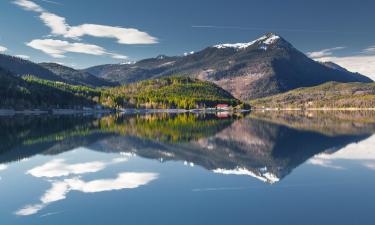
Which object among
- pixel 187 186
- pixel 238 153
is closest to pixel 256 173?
pixel 187 186

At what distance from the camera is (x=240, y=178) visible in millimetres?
30562

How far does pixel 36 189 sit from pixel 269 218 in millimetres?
15755

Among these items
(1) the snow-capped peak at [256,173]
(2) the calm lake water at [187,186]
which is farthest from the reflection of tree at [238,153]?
(2) the calm lake water at [187,186]

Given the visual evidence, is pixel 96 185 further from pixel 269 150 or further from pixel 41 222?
pixel 269 150

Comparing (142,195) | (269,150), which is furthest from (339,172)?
(142,195)

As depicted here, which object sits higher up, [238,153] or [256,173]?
[256,173]

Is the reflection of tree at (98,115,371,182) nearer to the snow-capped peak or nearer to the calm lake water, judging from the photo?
the snow-capped peak

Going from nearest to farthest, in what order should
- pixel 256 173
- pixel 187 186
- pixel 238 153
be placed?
1. pixel 187 186
2. pixel 256 173
3. pixel 238 153

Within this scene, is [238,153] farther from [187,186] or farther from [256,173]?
[187,186]

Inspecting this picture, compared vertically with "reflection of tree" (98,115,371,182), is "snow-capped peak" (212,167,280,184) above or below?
above

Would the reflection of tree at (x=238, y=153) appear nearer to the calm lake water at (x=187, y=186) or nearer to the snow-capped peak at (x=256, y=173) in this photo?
the snow-capped peak at (x=256, y=173)

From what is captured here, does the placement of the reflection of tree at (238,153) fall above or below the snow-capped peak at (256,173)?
below

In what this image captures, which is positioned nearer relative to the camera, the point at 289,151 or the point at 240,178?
the point at 240,178

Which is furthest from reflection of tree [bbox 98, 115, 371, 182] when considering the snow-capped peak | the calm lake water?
the calm lake water
